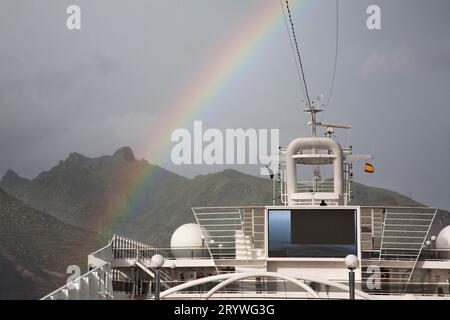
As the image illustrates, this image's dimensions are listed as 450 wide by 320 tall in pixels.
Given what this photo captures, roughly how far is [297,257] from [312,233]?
1.20m

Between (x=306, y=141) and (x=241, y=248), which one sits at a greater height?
(x=306, y=141)

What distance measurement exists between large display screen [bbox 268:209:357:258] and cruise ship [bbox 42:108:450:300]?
42mm

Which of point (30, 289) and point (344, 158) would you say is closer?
point (344, 158)

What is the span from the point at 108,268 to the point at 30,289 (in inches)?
5671

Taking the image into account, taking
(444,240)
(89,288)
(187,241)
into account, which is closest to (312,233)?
(444,240)

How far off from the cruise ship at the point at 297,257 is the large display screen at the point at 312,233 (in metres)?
0.04

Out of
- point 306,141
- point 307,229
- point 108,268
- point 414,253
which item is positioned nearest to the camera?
point 108,268

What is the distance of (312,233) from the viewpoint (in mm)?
41875

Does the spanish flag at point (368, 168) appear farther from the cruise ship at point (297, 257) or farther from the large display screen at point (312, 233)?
the large display screen at point (312, 233)

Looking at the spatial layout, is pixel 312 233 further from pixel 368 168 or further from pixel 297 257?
pixel 368 168

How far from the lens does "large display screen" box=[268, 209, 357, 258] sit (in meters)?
41.8
